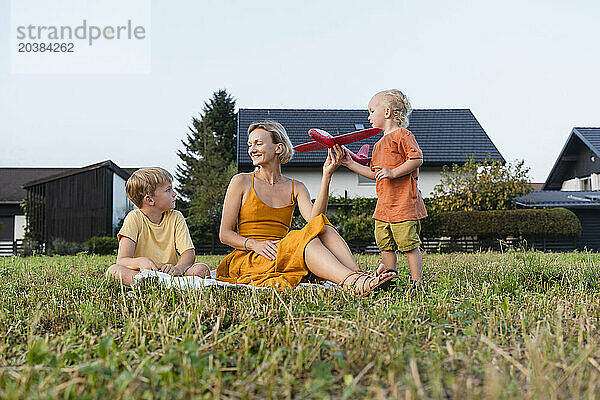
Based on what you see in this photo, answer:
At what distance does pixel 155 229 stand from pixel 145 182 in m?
0.43

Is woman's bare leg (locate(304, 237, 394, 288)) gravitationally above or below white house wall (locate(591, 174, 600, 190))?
below

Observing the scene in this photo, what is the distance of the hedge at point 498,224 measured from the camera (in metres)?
16.8

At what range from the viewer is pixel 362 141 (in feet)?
82.5

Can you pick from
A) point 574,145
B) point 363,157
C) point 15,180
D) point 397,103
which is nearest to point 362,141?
point 574,145

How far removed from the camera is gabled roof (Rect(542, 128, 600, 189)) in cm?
2555

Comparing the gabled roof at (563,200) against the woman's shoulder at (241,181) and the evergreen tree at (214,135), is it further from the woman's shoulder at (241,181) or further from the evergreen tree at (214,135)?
the evergreen tree at (214,135)

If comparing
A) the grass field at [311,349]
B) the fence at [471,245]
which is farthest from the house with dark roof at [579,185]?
the grass field at [311,349]

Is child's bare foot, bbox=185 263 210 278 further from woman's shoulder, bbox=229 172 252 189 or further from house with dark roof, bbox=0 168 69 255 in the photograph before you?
house with dark roof, bbox=0 168 69 255

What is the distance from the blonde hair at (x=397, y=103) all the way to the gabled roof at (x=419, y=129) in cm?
1796

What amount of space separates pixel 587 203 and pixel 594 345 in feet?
70.5

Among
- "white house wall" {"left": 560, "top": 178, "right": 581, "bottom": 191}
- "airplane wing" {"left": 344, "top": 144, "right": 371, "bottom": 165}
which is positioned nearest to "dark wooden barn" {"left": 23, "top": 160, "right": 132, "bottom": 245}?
"airplane wing" {"left": 344, "top": 144, "right": 371, "bottom": 165}

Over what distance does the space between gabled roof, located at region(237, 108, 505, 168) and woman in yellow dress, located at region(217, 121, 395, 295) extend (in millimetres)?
18217

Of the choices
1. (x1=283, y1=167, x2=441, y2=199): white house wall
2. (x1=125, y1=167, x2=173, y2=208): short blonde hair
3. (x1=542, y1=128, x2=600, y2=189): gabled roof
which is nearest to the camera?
(x1=125, y1=167, x2=173, y2=208): short blonde hair

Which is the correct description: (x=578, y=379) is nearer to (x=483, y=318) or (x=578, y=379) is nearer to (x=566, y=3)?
(x=483, y=318)
